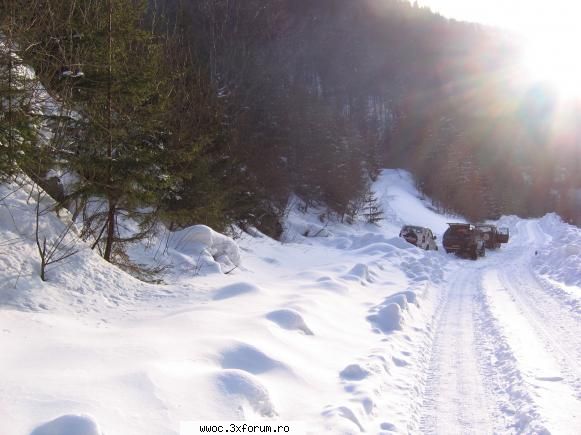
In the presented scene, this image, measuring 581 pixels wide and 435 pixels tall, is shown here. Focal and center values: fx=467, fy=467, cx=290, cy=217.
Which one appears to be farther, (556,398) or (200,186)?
(200,186)

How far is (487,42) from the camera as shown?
12825 cm

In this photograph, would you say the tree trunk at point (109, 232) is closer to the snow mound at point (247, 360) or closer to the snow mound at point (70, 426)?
the snow mound at point (247, 360)

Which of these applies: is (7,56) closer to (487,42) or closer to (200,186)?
(200,186)

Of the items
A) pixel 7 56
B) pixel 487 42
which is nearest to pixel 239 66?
pixel 7 56

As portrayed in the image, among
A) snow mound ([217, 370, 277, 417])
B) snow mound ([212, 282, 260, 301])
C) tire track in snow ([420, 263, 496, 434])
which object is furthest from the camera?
snow mound ([212, 282, 260, 301])

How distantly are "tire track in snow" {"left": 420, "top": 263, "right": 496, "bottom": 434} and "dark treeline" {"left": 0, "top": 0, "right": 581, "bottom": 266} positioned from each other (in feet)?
18.2

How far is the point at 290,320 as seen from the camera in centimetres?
709

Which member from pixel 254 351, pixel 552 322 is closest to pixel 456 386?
pixel 254 351

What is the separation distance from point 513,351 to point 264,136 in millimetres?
25655

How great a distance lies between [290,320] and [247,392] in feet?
9.06

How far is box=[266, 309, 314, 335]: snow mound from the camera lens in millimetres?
7004

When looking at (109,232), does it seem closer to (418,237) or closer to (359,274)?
(359,274)

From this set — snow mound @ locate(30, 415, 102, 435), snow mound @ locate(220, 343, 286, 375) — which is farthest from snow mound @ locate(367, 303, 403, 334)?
snow mound @ locate(30, 415, 102, 435)

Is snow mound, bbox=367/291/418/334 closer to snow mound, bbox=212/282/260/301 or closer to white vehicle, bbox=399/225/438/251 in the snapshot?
snow mound, bbox=212/282/260/301
